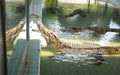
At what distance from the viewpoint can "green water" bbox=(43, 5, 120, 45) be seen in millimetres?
5691

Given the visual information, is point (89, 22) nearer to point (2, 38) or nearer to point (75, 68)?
point (75, 68)

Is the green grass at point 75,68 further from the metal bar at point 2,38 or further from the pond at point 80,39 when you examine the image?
the metal bar at point 2,38

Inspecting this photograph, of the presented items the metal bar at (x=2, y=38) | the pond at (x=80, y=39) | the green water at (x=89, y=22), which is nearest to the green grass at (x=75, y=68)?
the pond at (x=80, y=39)

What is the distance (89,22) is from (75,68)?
3.23 m

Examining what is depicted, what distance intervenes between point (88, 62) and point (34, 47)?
40.8 inches

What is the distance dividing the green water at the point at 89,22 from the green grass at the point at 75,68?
1242 mm

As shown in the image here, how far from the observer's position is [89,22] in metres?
7.12

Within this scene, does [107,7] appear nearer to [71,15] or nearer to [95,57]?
[71,15]

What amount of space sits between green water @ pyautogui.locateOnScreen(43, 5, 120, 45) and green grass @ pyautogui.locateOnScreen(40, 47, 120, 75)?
124cm

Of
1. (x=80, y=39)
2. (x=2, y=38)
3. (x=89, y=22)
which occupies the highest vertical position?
(x=2, y=38)

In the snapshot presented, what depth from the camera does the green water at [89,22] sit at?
5691 mm

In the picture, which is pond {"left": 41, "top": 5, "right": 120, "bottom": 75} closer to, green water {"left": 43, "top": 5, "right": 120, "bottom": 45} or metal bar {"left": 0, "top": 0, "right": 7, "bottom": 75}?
green water {"left": 43, "top": 5, "right": 120, "bottom": 45}

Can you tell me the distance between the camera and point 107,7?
28.7 ft

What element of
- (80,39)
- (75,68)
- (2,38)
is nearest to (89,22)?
(80,39)
